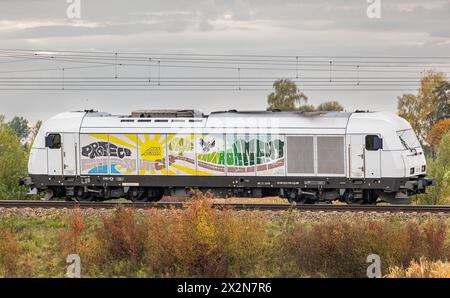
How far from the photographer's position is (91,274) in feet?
84.8

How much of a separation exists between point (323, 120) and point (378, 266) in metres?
8.61

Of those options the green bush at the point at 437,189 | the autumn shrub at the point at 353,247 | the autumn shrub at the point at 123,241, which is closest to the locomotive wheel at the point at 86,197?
the autumn shrub at the point at 123,241

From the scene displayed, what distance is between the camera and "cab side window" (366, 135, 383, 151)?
31500 mm

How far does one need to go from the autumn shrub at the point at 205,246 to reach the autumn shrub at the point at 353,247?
1102mm

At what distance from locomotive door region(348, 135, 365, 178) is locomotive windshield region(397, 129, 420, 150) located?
1.51m

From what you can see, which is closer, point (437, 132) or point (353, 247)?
point (353, 247)

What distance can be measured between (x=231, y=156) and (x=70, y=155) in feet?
21.4

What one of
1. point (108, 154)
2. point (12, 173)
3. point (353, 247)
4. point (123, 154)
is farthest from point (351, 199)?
point (12, 173)

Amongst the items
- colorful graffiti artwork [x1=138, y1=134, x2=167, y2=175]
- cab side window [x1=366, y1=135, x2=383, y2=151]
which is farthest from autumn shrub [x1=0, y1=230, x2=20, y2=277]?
cab side window [x1=366, y1=135, x2=383, y2=151]

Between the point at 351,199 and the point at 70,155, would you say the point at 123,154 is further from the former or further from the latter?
the point at 351,199

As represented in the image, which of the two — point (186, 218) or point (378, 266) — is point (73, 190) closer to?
point (186, 218)

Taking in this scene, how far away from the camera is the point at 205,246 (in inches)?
994

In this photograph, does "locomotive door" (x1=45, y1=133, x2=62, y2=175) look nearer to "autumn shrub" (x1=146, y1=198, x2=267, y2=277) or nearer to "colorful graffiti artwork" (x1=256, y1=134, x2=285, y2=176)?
"colorful graffiti artwork" (x1=256, y1=134, x2=285, y2=176)
